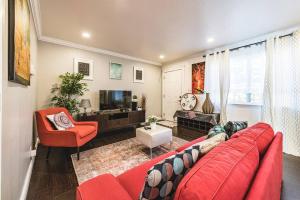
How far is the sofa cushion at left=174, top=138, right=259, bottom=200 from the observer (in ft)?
1.56

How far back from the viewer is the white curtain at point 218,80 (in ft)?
11.7

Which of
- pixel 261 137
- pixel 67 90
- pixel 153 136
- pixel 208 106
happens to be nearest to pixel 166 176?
pixel 261 137

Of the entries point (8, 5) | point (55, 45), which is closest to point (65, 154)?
point (8, 5)

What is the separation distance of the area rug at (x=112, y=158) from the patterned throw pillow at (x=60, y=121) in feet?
1.79

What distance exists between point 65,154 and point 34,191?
937 mm

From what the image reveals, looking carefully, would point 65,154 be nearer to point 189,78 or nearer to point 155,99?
point 155,99

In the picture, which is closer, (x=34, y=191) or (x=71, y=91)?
(x=34, y=191)

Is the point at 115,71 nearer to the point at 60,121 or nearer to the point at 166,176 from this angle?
the point at 60,121

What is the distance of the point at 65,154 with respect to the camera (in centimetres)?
247

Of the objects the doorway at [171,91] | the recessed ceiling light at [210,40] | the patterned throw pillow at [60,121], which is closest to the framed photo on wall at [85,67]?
the patterned throw pillow at [60,121]

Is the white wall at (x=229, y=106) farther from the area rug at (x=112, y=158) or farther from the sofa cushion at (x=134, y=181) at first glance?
the sofa cushion at (x=134, y=181)

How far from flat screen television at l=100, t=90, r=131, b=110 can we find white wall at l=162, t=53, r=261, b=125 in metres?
2.07

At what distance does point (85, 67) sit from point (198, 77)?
342cm

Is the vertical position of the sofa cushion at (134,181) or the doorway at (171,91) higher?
the doorway at (171,91)
